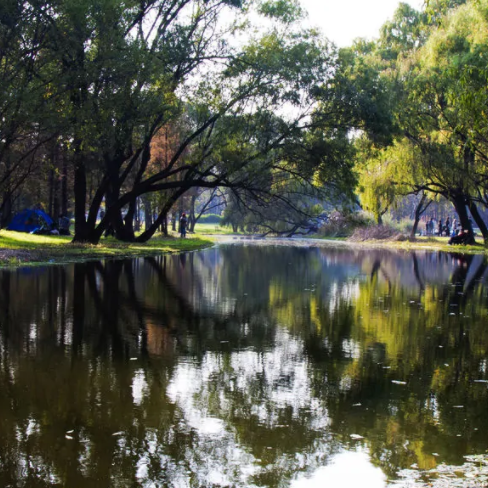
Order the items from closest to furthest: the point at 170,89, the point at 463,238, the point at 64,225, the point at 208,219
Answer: the point at 170,89, the point at 64,225, the point at 463,238, the point at 208,219

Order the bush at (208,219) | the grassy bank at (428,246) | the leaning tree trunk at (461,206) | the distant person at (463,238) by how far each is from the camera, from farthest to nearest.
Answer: the bush at (208,219) → the distant person at (463,238) → the leaning tree trunk at (461,206) → the grassy bank at (428,246)

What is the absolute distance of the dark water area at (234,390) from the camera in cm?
467

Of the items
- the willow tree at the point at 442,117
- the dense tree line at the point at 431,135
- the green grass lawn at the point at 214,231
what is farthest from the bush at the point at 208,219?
the willow tree at the point at 442,117

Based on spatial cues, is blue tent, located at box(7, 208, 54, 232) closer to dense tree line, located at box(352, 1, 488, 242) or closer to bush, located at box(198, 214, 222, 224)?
dense tree line, located at box(352, 1, 488, 242)

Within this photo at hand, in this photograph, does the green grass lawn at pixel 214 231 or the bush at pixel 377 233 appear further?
the green grass lawn at pixel 214 231

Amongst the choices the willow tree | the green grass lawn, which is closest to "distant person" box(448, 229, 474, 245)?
the willow tree

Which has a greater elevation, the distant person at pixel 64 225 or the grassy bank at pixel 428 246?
the distant person at pixel 64 225

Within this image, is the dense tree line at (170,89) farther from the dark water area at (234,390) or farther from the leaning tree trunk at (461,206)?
the leaning tree trunk at (461,206)

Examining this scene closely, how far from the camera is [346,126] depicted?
30.5m

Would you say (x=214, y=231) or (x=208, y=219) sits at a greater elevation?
(x=208, y=219)

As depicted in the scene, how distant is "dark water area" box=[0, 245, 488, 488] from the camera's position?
4672 mm

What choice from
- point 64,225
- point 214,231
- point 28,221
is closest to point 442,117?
point 64,225

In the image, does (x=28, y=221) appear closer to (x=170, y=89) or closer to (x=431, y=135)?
(x=170, y=89)

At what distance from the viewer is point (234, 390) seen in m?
6.63
